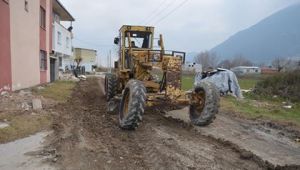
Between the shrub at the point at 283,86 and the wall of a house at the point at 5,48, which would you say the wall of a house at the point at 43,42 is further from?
the shrub at the point at 283,86

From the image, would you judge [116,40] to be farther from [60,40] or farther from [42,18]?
[60,40]

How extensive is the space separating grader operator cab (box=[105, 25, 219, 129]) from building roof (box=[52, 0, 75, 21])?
2168 cm

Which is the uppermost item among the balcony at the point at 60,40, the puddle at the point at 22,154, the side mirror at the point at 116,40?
the balcony at the point at 60,40

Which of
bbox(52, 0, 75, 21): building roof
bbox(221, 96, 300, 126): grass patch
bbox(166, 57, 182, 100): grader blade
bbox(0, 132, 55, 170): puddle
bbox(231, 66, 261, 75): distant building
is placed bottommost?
bbox(231, 66, 261, 75): distant building

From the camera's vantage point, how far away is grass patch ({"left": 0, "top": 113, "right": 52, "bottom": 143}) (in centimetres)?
1000

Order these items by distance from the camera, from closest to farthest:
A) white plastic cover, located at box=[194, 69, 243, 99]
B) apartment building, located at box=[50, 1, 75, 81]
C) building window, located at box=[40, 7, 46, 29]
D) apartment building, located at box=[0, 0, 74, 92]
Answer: apartment building, located at box=[0, 0, 74, 92] → white plastic cover, located at box=[194, 69, 243, 99] → building window, located at box=[40, 7, 46, 29] → apartment building, located at box=[50, 1, 75, 81]

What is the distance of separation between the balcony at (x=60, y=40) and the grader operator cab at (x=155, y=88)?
21.3m

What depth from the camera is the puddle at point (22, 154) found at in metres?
7.34

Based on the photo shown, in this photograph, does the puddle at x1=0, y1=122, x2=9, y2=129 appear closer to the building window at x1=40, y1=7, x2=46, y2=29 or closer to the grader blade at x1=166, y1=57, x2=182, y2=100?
the grader blade at x1=166, y1=57, x2=182, y2=100

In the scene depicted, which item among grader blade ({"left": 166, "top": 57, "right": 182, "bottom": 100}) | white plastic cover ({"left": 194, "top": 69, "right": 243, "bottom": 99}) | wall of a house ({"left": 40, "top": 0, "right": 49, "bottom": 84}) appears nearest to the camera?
grader blade ({"left": 166, "top": 57, "right": 182, "bottom": 100})

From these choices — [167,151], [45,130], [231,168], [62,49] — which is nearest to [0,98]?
[45,130]

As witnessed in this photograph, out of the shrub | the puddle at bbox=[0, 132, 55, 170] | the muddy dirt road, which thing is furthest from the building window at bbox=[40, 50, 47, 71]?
the puddle at bbox=[0, 132, 55, 170]

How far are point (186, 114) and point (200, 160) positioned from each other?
6893 millimetres

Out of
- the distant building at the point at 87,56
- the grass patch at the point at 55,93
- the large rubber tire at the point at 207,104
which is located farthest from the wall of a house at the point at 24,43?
the distant building at the point at 87,56
